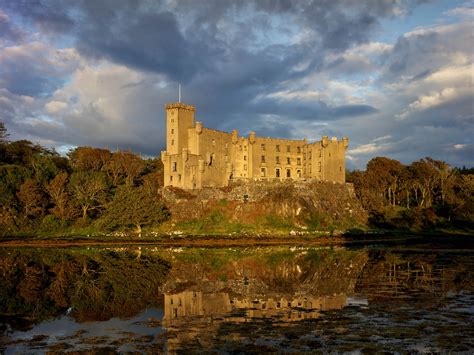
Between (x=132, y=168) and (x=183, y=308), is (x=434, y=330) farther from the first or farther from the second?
(x=132, y=168)

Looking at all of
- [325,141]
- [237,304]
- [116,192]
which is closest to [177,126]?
[116,192]

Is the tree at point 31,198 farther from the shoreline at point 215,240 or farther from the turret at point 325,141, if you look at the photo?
the turret at point 325,141

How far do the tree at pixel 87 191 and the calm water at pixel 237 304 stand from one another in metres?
27.9

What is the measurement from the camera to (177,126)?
246 feet

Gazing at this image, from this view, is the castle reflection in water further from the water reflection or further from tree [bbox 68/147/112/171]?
tree [bbox 68/147/112/171]

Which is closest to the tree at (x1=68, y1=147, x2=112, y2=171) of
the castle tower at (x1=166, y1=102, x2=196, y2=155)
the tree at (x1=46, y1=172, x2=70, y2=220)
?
the tree at (x1=46, y1=172, x2=70, y2=220)

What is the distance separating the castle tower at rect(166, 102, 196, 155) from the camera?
74.9 m

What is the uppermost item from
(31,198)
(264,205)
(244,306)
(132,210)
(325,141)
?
(325,141)

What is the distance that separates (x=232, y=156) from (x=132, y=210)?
903 inches

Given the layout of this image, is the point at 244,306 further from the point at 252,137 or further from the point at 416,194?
the point at 416,194

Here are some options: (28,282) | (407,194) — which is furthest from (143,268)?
(407,194)

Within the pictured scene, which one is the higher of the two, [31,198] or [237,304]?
[31,198]

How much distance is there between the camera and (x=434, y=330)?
17141mm

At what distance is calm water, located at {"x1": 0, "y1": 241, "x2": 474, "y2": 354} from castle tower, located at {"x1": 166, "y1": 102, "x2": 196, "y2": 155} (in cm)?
3487
